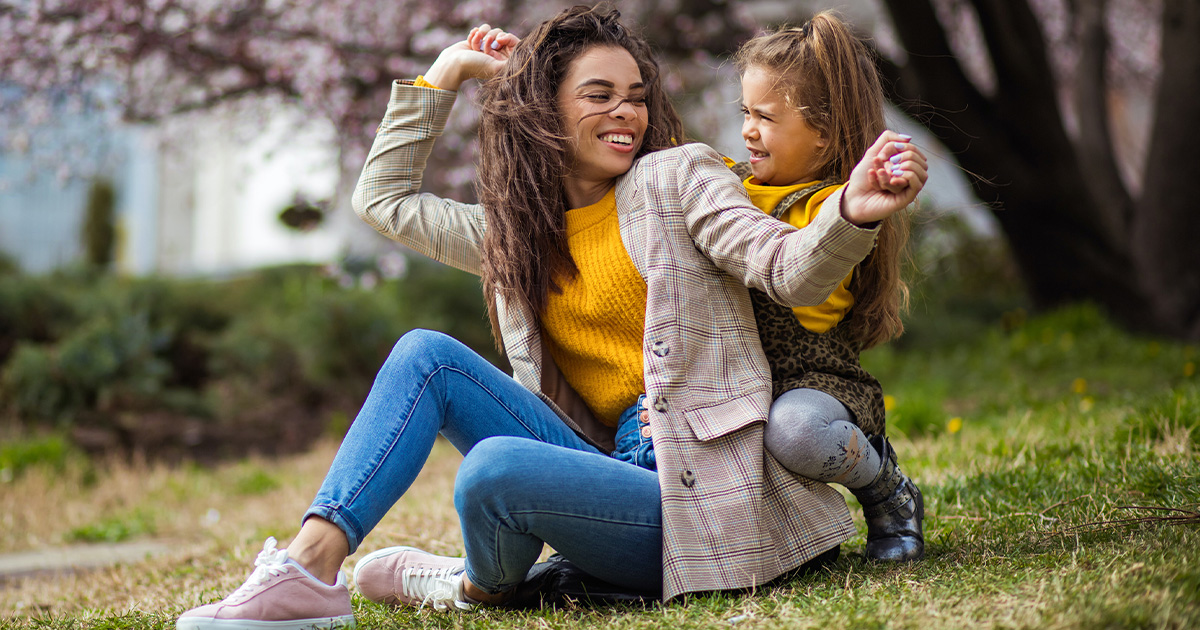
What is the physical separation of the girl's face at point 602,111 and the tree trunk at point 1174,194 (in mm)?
4992

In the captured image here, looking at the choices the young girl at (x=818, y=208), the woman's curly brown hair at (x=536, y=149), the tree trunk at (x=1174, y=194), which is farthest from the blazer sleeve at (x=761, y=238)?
the tree trunk at (x=1174, y=194)

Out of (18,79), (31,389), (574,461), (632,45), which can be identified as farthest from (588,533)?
(18,79)

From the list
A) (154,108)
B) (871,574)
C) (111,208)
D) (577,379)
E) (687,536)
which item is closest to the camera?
(687,536)

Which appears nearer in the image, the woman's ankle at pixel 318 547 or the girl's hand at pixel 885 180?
the girl's hand at pixel 885 180

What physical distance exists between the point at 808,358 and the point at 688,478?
351 millimetres

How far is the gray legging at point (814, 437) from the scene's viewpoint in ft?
5.71

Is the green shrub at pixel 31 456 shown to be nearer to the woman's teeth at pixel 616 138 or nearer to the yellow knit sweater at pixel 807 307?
the woman's teeth at pixel 616 138

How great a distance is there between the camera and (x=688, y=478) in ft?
5.74

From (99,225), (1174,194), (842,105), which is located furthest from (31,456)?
(99,225)

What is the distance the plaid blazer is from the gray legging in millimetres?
32

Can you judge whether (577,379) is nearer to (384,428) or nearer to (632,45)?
(384,428)

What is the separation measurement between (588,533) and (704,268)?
537 mm

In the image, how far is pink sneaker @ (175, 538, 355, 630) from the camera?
1.64m

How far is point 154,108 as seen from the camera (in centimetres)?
589
